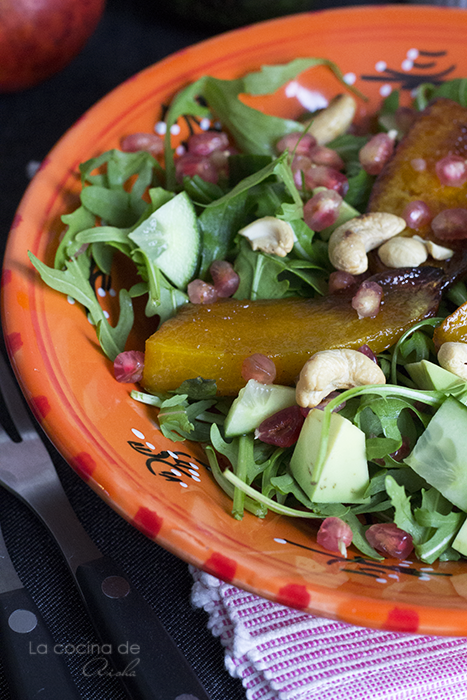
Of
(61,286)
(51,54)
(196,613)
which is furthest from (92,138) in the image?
(196,613)

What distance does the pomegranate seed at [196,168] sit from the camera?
155cm

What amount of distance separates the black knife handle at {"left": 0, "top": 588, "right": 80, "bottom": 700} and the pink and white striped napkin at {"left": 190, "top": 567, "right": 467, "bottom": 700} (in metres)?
0.29

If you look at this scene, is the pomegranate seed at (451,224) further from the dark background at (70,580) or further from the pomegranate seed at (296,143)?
the dark background at (70,580)

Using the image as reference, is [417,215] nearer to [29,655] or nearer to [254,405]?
[254,405]

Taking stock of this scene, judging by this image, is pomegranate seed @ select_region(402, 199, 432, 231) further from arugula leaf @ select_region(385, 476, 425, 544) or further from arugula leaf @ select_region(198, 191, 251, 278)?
arugula leaf @ select_region(385, 476, 425, 544)

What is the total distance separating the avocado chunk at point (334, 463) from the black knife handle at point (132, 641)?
351 mm

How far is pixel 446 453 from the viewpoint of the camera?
108 centimetres

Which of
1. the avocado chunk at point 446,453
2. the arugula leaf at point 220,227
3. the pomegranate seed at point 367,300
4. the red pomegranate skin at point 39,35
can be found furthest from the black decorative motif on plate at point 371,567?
the red pomegranate skin at point 39,35

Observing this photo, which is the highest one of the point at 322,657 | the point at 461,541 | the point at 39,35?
the point at 39,35

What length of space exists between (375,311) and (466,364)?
206 millimetres

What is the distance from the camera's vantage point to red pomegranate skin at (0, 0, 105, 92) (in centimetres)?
179

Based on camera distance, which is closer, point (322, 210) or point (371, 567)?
point (371, 567)

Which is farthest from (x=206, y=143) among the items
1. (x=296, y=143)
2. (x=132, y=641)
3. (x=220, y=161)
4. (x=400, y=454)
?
(x=132, y=641)

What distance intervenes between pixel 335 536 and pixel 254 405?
28cm
